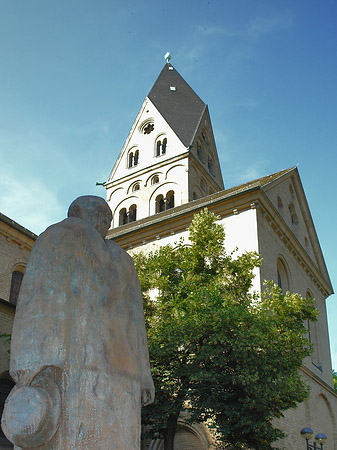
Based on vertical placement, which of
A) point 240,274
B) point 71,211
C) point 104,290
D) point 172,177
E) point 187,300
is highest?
point 172,177

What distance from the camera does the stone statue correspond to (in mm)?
2770

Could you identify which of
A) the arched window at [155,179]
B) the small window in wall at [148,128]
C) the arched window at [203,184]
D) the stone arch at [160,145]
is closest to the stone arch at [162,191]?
the arched window at [155,179]

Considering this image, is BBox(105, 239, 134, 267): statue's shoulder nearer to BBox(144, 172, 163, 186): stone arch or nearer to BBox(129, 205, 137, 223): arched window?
BBox(129, 205, 137, 223): arched window

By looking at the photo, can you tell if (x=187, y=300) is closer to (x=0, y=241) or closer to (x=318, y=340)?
(x=0, y=241)

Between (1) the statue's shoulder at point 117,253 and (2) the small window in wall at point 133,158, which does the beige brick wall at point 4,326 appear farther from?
(2) the small window in wall at point 133,158

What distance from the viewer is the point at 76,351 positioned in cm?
304

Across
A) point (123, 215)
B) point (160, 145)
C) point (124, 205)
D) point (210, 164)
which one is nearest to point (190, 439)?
point (123, 215)

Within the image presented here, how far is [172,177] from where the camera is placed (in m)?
37.4

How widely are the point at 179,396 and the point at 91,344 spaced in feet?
36.8

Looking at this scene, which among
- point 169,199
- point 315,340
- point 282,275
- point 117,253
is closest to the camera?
point 117,253

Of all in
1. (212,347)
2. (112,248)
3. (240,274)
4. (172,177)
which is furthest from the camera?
(172,177)

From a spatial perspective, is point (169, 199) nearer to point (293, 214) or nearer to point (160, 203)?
point (160, 203)

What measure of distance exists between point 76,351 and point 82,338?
93 mm

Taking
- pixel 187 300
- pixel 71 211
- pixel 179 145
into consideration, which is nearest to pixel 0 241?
pixel 187 300
